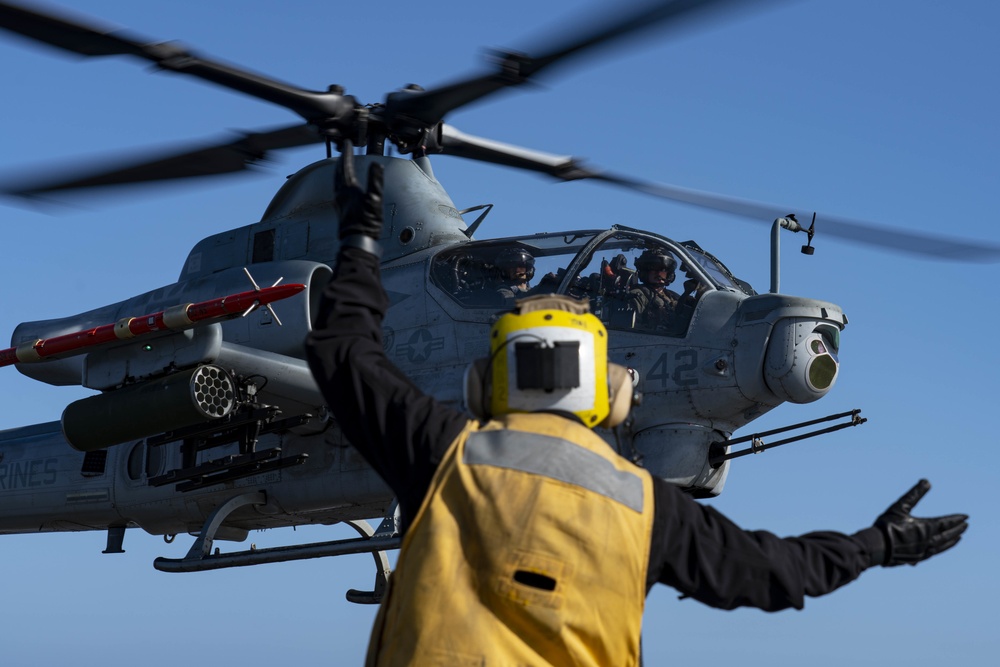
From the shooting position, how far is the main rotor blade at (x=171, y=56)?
8.34 m

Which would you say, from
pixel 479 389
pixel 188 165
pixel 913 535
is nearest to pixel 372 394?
pixel 479 389

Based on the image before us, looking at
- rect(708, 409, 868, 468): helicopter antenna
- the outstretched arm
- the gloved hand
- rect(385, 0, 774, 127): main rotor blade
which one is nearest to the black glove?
the outstretched arm

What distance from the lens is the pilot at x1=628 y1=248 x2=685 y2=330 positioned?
9.72 meters

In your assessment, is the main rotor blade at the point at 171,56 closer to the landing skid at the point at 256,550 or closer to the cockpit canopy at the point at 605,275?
the cockpit canopy at the point at 605,275

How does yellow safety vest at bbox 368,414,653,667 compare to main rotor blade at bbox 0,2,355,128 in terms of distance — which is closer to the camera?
yellow safety vest at bbox 368,414,653,667

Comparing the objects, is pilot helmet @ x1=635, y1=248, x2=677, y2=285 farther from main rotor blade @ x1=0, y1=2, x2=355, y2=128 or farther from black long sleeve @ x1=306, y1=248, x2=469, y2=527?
black long sleeve @ x1=306, y1=248, x2=469, y2=527

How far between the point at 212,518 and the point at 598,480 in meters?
8.61

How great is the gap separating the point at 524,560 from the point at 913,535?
3.47ft

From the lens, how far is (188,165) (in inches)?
407

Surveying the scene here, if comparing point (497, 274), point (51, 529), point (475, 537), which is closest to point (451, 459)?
point (475, 537)

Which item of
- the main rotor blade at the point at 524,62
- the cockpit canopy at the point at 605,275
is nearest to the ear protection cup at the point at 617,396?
the main rotor blade at the point at 524,62

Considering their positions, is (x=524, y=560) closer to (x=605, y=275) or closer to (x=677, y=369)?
(x=677, y=369)

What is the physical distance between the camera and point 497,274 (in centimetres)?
1029

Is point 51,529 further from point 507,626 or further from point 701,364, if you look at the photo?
point 507,626
